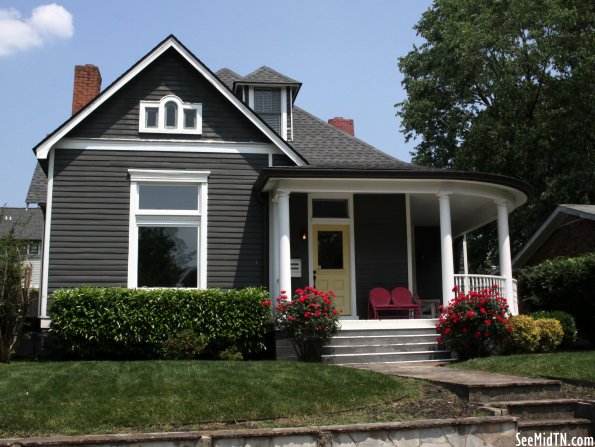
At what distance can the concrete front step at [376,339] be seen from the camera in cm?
1183

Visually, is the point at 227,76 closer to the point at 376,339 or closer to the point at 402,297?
the point at 402,297

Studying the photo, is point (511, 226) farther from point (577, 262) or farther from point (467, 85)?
point (577, 262)

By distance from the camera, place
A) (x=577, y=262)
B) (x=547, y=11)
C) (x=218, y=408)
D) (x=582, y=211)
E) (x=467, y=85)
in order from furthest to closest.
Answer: (x=467, y=85) < (x=547, y=11) < (x=582, y=211) < (x=577, y=262) < (x=218, y=408)

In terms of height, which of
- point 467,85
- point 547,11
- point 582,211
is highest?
point 547,11

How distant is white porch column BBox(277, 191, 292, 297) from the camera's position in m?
11.9

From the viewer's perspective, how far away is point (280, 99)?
1555 centimetres

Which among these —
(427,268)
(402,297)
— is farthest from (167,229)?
(427,268)

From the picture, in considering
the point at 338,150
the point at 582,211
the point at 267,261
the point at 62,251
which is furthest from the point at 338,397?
the point at 582,211

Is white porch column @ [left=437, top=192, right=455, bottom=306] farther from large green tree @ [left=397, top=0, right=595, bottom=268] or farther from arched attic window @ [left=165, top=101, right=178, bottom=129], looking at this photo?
large green tree @ [left=397, top=0, right=595, bottom=268]

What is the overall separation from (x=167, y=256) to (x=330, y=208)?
371cm

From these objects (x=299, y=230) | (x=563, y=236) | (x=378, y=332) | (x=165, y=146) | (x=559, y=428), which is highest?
(x=165, y=146)

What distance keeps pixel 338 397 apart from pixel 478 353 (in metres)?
4.95

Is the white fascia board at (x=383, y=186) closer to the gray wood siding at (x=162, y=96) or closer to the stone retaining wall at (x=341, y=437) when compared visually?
the gray wood siding at (x=162, y=96)

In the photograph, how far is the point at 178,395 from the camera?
279 inches
